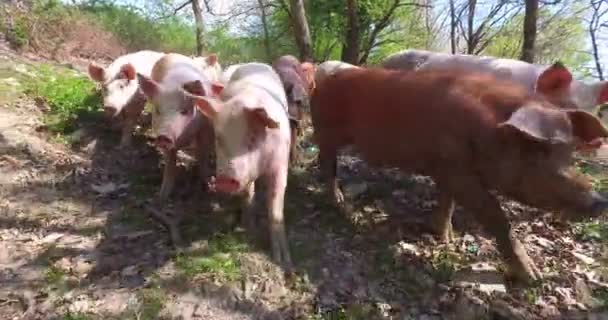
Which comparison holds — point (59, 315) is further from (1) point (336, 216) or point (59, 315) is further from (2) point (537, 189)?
(2) point (537, 189)

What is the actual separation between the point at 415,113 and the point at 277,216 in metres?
1.12

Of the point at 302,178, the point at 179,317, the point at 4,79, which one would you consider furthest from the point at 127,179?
the point at 4,79

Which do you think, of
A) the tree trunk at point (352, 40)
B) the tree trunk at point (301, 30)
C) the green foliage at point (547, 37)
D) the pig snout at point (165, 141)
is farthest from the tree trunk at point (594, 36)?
the pig snout at point (165, 141)

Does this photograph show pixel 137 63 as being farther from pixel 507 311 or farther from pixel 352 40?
pixel 352 40

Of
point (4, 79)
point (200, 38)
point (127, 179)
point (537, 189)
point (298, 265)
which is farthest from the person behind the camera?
point (200, 38)

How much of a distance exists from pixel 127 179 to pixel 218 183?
1.98 metres

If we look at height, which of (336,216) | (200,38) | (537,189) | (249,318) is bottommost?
(249,318)

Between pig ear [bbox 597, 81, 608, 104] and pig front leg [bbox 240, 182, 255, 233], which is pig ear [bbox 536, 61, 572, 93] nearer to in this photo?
pig ear [bbox 597, 81, 608, 104]

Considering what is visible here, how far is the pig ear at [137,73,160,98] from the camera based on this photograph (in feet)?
13.9

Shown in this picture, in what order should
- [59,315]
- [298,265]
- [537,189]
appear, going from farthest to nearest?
[298,265], [537,189], [59,315]

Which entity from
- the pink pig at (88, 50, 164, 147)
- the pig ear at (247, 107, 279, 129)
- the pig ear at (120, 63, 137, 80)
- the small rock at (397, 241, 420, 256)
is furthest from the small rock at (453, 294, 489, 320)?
the pig ear at (120, 63, 137, 80)

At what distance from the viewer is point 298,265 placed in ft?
12.2

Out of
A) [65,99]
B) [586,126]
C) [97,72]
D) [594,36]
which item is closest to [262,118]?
[586,126]

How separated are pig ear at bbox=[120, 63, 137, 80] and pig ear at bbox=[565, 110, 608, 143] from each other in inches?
150
